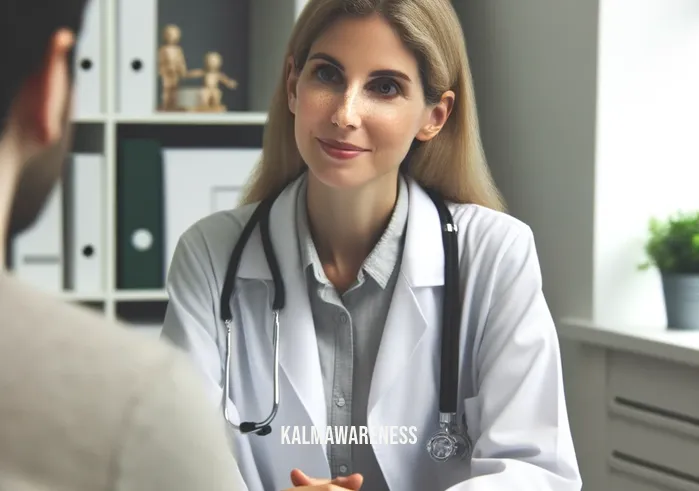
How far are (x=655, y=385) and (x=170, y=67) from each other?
1104 mm

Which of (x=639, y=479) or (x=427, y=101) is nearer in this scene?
(x=427, y=101)

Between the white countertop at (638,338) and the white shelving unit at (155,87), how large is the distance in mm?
735

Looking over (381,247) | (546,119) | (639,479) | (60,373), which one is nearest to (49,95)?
(60,373)

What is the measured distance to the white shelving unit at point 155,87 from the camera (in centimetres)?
202

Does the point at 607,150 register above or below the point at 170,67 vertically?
below

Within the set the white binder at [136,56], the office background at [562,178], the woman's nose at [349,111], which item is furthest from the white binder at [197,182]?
the woman's nose at [349,111]

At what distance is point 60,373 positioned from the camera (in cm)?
41

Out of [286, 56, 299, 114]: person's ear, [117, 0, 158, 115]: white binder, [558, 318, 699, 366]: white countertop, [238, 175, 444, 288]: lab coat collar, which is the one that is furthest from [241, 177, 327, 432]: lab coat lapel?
[117, 0, 158, 115]: white binder

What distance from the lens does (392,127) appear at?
1219 mm

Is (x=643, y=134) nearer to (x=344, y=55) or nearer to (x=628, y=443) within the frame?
(x=628, y=443)

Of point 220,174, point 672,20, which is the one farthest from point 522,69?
→ point 220,174

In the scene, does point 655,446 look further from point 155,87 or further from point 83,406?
point 83,406

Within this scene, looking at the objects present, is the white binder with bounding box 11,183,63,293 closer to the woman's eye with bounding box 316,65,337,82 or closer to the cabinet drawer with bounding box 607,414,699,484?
the woman's eye with bounding box 316,65,337,82

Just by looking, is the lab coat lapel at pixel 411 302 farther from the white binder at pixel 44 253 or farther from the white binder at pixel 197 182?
the white binder at pixel 44 253
